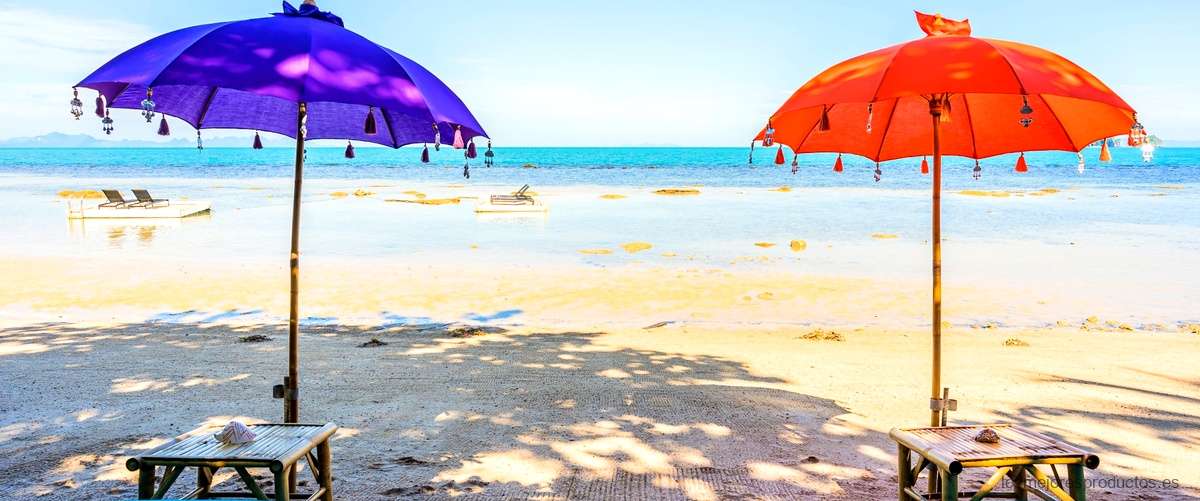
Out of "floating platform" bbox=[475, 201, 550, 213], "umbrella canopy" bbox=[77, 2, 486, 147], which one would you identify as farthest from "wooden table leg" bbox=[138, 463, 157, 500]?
"floating platform" bbox=[475, 201, 550, 213]

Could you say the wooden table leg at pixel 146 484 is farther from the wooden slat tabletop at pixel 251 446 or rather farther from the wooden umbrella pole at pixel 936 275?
the wooden umbrella pole at pixel 936 275

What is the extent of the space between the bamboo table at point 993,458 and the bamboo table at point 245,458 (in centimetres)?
250

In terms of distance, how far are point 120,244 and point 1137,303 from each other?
63.2 feet

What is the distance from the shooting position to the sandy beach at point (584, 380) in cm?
Answer: 484

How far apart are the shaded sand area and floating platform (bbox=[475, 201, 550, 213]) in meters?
13.5

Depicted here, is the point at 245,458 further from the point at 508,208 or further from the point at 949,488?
the point at 508,208

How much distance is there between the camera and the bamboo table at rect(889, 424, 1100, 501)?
3246 mm

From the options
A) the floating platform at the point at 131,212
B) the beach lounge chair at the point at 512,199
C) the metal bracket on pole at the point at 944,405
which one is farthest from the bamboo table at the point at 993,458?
the floating platform at the point at 131,212

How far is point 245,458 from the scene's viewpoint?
10.3ft

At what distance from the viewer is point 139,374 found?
7.18 metres

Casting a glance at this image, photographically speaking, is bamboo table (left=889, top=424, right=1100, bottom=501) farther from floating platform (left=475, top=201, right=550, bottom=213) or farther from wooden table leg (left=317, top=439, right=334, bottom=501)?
floating platform (left=475, top=201, right=550, bottom=213)

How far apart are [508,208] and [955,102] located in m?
21.8

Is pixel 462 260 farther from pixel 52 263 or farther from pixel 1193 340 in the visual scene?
pixel 1193 340

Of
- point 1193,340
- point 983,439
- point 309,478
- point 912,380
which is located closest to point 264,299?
point 309,478
